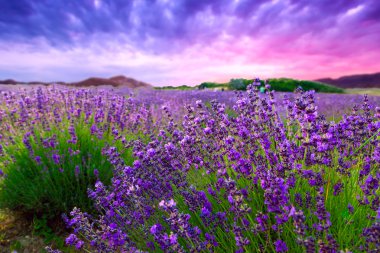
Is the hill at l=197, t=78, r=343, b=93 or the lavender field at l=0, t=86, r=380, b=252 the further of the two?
the hill at l=197, t=78, r=343, b=93

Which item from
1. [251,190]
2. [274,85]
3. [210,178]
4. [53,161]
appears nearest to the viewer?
[251,190]

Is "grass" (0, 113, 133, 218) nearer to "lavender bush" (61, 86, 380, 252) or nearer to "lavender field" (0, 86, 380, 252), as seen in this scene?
"lavender field" (0, 86, 380, 252)

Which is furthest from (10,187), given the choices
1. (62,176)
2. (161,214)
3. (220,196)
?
(220,196)

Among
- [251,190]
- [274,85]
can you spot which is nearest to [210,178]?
[251,190]

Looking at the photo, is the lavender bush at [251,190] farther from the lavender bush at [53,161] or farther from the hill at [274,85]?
the hill at [274,85]

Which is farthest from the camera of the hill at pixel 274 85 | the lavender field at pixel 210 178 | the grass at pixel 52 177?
the hill at pixel 274 85

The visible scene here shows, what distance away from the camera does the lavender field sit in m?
1.73

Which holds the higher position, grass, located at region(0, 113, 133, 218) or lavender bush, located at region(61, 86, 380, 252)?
lavender bush, located at region(61, 86, 380, 252)

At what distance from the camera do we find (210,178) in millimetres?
2551

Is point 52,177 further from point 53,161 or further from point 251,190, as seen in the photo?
point 251,190

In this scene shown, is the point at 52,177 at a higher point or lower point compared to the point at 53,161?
lower

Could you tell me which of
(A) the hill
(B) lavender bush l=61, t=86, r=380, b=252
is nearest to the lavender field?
(B) lavender bush l=61, t=86, r=380, b=252

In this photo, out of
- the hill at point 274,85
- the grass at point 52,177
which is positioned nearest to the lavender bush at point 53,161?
the grass at point 52,177

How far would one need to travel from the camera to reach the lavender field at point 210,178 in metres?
1.73
